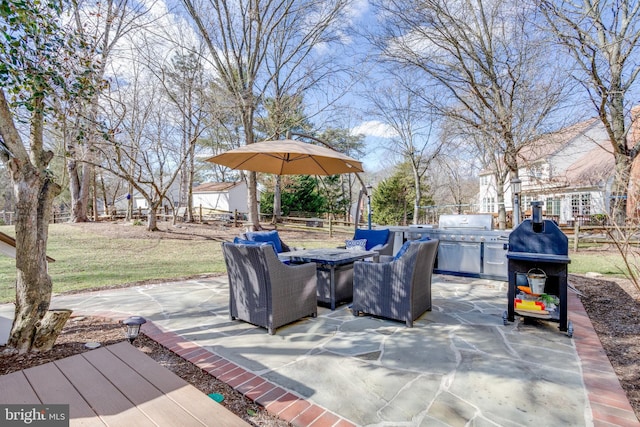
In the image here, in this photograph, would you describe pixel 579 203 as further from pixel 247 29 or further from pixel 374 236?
pixel 247 29

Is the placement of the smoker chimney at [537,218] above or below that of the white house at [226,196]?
below

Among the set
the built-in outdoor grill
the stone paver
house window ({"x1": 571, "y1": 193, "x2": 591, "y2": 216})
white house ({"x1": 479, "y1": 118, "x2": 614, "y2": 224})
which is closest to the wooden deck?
the stone paver

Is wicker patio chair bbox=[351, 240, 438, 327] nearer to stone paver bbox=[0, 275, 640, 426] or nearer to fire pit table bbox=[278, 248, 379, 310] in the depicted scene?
stone paver bbox=[0, 275, 640, 426]

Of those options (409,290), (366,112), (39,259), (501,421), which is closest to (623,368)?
(501,421)

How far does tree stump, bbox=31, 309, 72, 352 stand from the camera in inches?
106

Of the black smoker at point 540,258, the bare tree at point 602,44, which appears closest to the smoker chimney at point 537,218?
the black smoker at point 540,258

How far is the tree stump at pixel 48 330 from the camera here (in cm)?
270

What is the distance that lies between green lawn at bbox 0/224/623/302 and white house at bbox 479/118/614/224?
2752 millimetres

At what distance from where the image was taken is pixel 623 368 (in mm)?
2639

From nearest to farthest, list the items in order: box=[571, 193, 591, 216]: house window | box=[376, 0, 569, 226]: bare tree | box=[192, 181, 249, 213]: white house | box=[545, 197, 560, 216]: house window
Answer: box=[376, 0, 569, 226]: bare tree < box=[571, 193, 591, 216]: house window < box=[545, 197, 560, 216]: house window < box=[192, 181, 249, 213]: white house

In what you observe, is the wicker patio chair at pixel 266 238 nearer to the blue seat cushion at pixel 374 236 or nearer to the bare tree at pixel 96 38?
the blue seat cushion at pixel 374 236

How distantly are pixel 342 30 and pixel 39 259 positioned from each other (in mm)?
10030

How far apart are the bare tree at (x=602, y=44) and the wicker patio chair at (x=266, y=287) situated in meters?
6.90

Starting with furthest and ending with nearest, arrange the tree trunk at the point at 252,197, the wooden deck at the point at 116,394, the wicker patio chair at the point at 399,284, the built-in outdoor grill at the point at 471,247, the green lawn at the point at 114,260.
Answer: the tree trunk at the point at 252,197 < the green lawn at the point at 114,260 < the built-in outdoor grill at the point at 471,247 < the wicker patio chair at the point at 399,284 < the wooden deck at the point at 116,394
